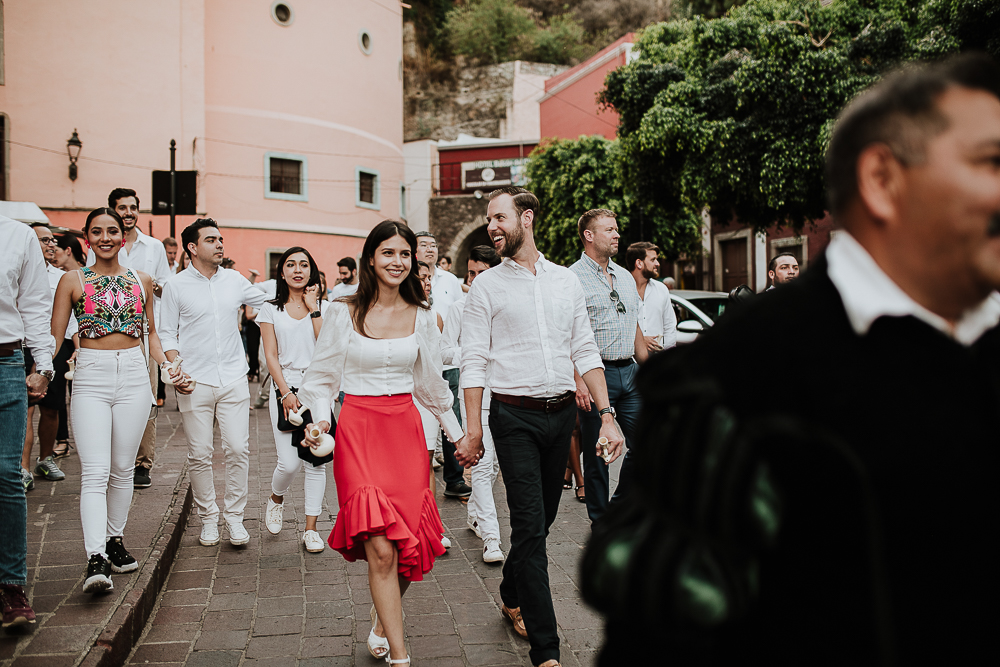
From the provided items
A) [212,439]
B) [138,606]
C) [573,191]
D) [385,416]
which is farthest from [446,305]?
[573,191]

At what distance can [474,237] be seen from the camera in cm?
4372

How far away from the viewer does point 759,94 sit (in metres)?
17.7

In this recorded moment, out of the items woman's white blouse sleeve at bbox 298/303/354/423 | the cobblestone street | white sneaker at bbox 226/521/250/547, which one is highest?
woman's white blouse sleeve at bbox 298/303/354/423

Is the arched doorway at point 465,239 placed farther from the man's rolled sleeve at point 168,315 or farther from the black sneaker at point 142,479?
the man's rolled sleeve at point 168,315

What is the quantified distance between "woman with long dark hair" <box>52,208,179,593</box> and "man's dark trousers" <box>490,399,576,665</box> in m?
2.21

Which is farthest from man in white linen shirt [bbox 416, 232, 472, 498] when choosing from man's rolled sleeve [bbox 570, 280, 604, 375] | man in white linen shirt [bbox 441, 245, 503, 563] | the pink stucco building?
the pink stucco building

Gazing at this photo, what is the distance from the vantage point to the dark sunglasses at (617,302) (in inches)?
234

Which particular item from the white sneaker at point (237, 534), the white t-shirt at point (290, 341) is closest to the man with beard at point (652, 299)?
the white t-shirt at point (290, 341)

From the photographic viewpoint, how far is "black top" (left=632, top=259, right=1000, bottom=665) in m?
1.20

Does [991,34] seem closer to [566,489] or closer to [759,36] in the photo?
[759,36]

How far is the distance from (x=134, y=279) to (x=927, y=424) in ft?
15.9

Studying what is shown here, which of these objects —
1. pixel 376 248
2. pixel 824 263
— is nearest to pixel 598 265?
pixel 376 248

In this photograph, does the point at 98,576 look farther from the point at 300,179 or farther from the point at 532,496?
the point at 300,179

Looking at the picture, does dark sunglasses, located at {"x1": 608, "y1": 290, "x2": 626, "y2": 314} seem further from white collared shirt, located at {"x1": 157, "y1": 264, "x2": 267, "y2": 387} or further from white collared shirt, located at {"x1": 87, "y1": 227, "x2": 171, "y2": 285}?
white collared shirt, located at {"x1": 87, "y1": 227, "x2": 171, "y2": 285}
